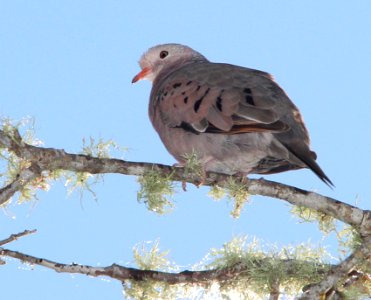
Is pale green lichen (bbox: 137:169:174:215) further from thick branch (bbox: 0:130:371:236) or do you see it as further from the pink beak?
the pink beak

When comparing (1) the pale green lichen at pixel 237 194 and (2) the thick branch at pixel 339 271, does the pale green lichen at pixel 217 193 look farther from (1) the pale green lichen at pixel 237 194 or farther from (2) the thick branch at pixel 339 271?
→ (2) the thick branch at pixel 339 271

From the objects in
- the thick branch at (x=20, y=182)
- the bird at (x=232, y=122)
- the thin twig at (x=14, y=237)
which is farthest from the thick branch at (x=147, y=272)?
the bird at (x=232, y=122)

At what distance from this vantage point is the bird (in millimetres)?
5527

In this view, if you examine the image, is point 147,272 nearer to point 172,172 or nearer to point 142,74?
point 172,172

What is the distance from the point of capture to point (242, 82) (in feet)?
19.7

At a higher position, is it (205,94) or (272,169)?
(205,94)

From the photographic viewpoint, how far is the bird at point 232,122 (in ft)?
18.1

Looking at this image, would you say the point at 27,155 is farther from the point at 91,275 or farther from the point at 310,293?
the point at 310,293

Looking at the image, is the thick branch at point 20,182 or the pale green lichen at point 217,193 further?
the pale green lichen at point 217,193

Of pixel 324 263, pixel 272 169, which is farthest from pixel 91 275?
pixel 272 169

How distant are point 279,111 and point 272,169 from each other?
557mm

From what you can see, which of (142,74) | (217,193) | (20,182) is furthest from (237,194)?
(142,74)

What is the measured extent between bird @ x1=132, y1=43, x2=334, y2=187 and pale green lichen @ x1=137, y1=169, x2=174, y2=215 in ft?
1.17

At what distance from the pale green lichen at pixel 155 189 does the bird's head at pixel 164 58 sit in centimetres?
299
